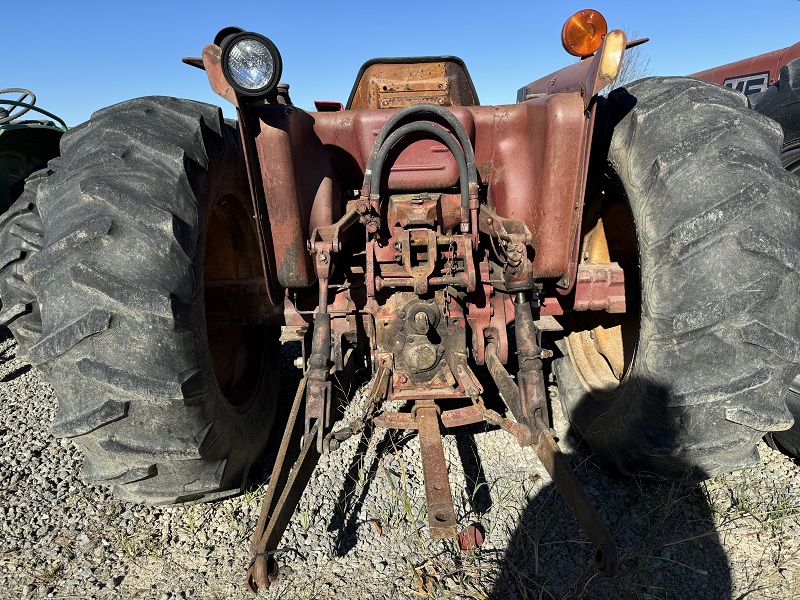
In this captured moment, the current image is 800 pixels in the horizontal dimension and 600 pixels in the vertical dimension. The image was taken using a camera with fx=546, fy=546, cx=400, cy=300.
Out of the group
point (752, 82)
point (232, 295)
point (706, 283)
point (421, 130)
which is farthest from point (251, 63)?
point (752, 82)

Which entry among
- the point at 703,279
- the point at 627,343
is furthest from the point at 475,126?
the point at 627,343

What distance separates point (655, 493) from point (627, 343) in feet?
2.53

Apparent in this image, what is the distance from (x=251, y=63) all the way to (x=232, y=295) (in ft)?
3.48

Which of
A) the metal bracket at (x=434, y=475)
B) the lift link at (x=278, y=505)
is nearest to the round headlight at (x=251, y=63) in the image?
the lift link at (x=278, y=505)

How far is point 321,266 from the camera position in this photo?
2.16 meters

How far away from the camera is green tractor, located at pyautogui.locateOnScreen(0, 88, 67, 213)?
4.20 metres

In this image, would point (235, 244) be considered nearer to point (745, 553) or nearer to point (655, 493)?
point (655, 493)

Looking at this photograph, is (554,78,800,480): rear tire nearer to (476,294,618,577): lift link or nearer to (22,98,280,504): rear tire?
(476,294,618,577): lift link

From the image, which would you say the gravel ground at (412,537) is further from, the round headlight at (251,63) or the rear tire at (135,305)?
the round headlight at (251,63)

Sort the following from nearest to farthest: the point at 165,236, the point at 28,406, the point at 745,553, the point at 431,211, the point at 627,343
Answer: the point at 165,236 → the point at 745,553 → the point at 431,211 → the point at 627,343 → the point at 28,406

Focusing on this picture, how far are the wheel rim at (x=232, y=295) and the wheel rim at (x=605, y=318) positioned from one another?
1.74 metres

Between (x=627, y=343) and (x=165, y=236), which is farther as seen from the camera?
(x=627, y=343)

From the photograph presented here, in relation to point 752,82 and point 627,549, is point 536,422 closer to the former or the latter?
point 627,549

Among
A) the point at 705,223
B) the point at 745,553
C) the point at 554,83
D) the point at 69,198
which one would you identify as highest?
the point at 554,83
